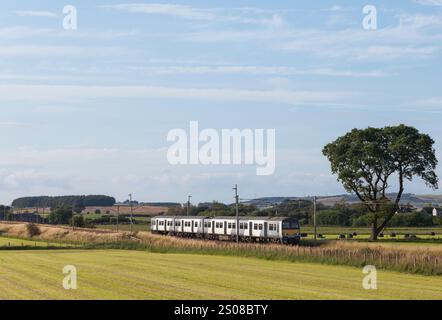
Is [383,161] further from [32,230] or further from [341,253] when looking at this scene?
[32,230]

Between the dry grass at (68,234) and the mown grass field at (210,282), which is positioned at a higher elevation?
the mown grass field at (210,282)

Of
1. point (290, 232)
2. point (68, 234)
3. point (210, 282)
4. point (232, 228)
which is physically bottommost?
point (68, 234)

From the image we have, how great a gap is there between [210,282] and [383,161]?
5673 centimetres

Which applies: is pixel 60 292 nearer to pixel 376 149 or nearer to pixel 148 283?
pixel 148 283

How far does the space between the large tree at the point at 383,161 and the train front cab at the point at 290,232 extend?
40.9 feet

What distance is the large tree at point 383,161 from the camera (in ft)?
295

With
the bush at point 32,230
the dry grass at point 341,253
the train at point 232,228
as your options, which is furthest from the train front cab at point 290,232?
the bush at point 32,230

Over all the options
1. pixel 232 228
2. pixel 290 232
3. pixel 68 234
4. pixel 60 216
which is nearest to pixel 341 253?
pixel 290 232

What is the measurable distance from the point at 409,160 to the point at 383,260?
4450 centimetres

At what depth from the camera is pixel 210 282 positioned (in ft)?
123

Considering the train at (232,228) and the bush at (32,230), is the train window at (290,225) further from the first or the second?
the bush at (32,230)

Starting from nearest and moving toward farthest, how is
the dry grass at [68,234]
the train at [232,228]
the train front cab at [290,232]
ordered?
the train front cab at [290,232] < the train at [232,228] < the dry grass at [68,234]

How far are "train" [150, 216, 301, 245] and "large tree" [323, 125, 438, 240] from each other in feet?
42.7

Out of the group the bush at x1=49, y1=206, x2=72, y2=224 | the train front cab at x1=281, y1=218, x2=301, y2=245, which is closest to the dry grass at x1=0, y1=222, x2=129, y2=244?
the train front cab at x1=281, y1=218, x2=301, y2=245
